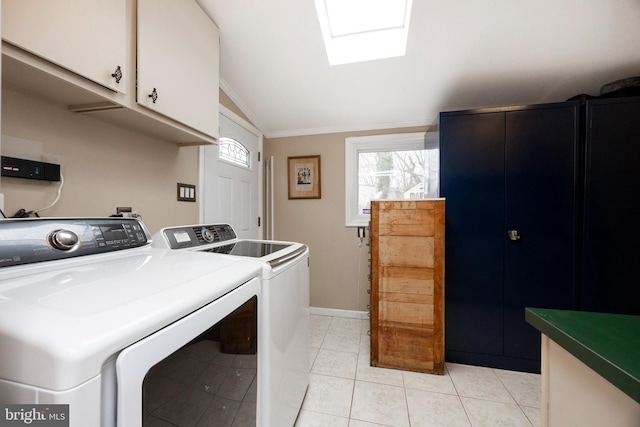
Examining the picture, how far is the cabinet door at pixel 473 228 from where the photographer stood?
5.96 ft

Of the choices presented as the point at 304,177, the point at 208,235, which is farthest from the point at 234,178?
the point at 208,235

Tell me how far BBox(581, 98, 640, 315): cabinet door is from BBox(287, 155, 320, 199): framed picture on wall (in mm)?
2244

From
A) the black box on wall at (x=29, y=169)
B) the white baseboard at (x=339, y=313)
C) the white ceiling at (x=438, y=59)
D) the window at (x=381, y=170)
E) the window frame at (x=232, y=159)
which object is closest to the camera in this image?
the black box on wall at (x=29, y=169)

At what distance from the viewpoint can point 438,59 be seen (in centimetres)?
180

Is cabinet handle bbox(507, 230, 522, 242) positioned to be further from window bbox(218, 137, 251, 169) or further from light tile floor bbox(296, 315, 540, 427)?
window bbox(218, 137, 251, 169)

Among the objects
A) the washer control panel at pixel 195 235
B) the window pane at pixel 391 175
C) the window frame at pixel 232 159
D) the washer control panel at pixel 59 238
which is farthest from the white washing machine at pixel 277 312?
the window pane at pixel 391 175

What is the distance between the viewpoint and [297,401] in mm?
1307

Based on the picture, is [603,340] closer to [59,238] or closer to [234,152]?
[59,238]

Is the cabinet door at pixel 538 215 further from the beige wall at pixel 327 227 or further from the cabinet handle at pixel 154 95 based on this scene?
the cabinet handle at pixel 154 95

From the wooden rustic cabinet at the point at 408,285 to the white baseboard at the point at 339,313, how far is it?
0.80 meters

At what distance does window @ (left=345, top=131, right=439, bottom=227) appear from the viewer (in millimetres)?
2562

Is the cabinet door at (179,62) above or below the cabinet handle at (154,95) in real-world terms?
above

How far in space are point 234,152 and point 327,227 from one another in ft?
4.16

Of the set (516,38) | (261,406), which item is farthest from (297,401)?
(516,38)
